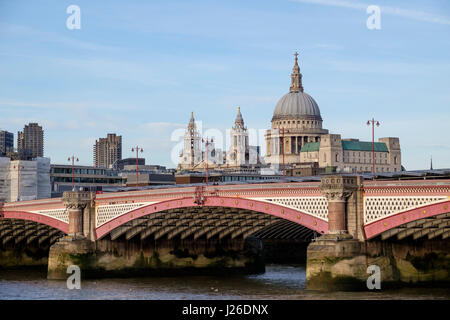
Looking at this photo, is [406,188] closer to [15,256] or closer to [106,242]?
[106,242]

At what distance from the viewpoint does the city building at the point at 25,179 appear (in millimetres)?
154375

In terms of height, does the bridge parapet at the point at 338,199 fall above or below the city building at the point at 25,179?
below

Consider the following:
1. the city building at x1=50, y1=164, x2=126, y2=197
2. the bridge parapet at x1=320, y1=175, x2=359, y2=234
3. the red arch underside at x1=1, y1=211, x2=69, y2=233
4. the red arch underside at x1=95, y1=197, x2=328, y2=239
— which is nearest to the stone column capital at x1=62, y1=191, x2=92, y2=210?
the red arch underside at x1=1, y1=211, x2=69, y2=233

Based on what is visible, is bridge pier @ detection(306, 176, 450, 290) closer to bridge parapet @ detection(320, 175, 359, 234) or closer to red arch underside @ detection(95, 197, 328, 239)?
bridge parapet @ detection(320, 175, 359, 234)

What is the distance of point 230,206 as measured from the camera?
74.8 m

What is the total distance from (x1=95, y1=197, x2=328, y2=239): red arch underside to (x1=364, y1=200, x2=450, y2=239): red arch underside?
335 centimetres

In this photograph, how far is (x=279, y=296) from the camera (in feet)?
223

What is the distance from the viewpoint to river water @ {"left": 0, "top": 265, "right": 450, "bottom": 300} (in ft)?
212

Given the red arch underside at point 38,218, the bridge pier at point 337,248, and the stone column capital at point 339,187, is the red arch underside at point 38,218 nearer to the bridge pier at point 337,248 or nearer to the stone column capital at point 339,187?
the bridge pier at point 337,248

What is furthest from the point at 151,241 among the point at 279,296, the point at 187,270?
the point at 279,296

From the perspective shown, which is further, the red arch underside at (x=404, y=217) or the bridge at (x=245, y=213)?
the bridge at (x=245, y=213)

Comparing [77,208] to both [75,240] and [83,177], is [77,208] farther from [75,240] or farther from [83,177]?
[83,177]

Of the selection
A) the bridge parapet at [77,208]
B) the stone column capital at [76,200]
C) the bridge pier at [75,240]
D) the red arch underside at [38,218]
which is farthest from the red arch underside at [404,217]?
the red arch underside at [38,218]
